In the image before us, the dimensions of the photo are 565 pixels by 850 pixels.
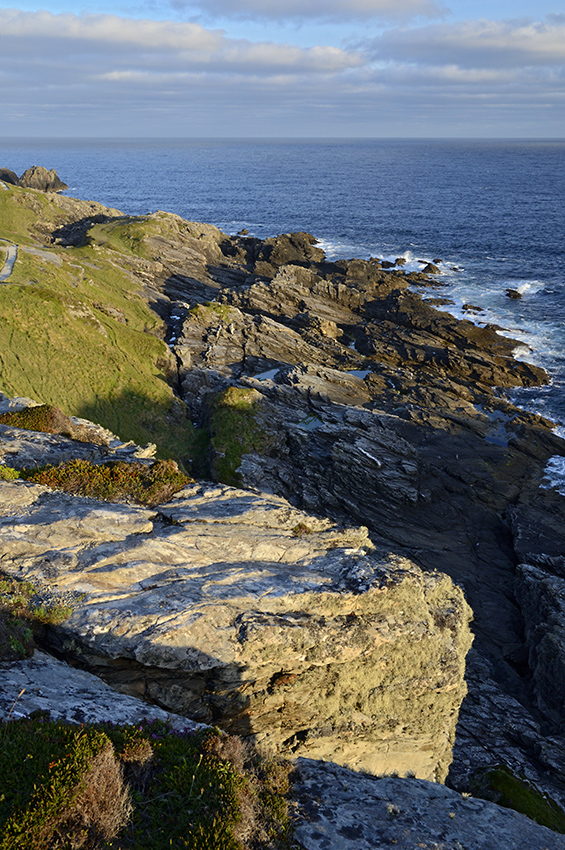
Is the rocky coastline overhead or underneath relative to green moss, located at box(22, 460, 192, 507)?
underneath

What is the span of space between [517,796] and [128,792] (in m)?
14.4

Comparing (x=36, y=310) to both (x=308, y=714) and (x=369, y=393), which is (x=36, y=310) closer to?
(x=369, y=393)

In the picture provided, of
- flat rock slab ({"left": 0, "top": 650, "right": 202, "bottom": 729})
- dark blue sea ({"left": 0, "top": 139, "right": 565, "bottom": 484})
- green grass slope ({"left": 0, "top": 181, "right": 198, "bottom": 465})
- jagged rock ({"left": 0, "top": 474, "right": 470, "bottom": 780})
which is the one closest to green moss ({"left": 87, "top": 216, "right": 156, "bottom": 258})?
green grass slope ({"left": 0, "top": 181, "right": 198, "bottom": 465})

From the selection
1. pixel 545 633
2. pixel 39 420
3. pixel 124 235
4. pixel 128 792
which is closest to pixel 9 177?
pixel 124 235

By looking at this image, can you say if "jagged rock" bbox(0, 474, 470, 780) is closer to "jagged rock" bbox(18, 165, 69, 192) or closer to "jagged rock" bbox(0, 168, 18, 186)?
"jagged rock" bbox(0, 168, 18, 186)

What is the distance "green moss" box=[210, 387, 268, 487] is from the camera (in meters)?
35.2

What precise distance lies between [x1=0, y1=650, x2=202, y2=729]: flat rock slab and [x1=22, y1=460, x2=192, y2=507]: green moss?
604 cm

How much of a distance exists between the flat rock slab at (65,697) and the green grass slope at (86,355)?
1030 inches

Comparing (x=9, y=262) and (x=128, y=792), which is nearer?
(x=128, y=792)

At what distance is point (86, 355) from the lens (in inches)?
1682

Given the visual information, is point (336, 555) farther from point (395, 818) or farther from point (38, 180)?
point (38, 180)

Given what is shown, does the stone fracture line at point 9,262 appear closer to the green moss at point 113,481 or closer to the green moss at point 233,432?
the green moss at point 233,432

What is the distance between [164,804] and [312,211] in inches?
6516

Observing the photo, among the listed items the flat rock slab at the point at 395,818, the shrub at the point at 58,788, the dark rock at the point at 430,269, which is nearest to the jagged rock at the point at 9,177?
the dark rock at the point at 430,269
